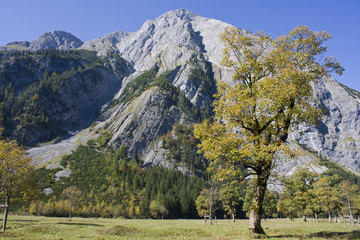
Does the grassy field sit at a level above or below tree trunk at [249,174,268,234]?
below

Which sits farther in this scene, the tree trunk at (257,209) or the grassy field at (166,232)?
the grassy field at (166,232)

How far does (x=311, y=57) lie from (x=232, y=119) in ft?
30.3

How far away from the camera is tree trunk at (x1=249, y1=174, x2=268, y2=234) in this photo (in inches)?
644

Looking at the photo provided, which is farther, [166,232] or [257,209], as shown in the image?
[166,232]

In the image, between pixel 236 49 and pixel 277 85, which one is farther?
pixel 236 49

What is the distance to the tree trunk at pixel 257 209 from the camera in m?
16.4

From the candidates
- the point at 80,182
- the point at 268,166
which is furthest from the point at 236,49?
the point at 80,182

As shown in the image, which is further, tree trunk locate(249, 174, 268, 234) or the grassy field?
the grassy field

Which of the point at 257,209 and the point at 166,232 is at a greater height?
the point at 257,209

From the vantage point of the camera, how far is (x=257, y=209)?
54.7 feet

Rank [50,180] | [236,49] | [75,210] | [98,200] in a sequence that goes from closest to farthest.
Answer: [236,49], [75,210], [98,200], [50,180]

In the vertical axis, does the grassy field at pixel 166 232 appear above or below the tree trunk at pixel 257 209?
below

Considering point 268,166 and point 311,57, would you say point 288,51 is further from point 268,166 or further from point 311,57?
point 268,166

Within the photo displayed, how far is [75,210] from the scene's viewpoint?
99.1 m
